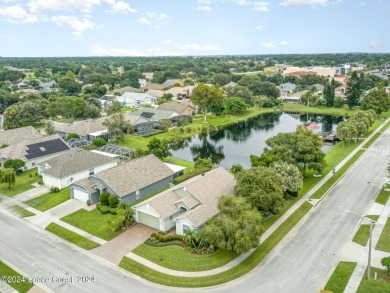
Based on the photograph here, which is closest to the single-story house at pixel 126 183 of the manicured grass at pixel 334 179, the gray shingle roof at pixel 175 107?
the manicured grass at pixel 334 179

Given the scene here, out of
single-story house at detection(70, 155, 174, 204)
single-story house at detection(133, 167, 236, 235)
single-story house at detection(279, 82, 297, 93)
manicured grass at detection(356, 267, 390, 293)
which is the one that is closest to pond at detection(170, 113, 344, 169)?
single-story house at detection(70, 155, 174, 204)

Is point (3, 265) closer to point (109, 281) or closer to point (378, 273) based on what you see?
point (109, 281)

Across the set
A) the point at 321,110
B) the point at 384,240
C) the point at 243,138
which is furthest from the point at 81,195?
the point at 321,110

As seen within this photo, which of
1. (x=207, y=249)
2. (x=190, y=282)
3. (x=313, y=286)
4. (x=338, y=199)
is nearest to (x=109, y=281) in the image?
(x=190, y=282)

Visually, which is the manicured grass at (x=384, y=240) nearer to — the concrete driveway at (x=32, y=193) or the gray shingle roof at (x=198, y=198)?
the gray shingle roof at (x=198, y=198)

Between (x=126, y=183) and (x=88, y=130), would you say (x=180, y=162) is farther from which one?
(x=88, y=130)

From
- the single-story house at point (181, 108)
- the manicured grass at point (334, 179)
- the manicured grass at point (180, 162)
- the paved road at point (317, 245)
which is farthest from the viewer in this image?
the single-story house at point (181, 108)
